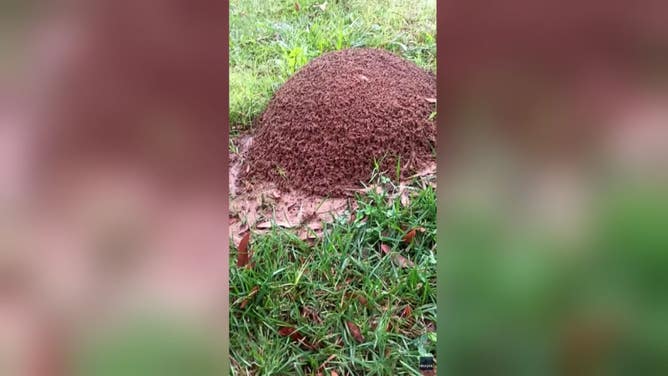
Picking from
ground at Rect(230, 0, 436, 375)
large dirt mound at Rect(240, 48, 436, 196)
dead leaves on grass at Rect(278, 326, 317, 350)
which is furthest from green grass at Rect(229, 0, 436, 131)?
dead leaves on grass at Rect(278, 326, 317, 350)

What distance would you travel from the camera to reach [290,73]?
2.42 meters

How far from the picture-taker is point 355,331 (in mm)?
1672

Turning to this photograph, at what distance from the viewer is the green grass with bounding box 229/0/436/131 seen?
94.0 inches

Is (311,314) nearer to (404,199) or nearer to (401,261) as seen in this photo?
(401,261)
